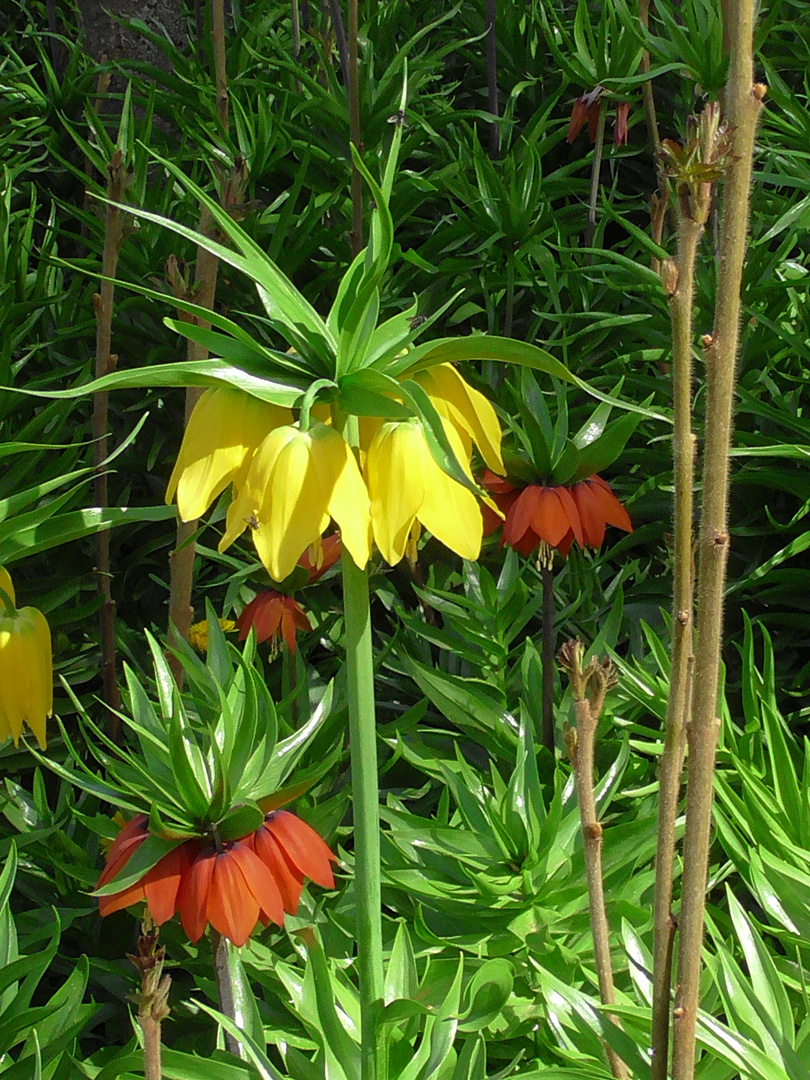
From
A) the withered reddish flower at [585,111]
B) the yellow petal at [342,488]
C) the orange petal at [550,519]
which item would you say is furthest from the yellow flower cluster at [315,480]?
the withered reddish flower at [585,111]

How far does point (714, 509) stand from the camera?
31 cm

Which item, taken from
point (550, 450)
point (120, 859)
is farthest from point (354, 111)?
point (120, 859)

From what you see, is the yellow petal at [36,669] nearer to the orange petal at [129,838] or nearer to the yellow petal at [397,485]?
the orange petal at [129,838]

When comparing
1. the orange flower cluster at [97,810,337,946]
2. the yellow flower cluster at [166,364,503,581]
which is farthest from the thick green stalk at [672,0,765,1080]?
the orange flower cluster at [97,810,337,946]

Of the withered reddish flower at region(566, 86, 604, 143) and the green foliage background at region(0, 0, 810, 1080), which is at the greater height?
the withered reddish flower at region(566, 86, 604, 143)

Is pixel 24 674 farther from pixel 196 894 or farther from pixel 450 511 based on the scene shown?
pixel 450 511

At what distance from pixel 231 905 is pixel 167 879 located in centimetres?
5

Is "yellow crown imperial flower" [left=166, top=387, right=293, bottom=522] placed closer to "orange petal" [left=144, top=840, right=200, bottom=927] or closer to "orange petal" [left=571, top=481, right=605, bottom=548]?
"orange petal" [left=144, top=840, right=200, bottom=927]

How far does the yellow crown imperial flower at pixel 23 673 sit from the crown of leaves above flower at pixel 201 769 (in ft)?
0.09

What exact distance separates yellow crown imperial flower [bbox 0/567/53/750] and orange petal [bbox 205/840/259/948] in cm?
15

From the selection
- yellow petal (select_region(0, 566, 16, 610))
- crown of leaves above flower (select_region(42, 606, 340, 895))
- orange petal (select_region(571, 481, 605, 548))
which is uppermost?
yellow petal (select_region(0, 566, 16, 610))

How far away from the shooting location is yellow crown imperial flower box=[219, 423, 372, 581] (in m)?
0.39

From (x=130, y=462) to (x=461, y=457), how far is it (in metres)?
1.16

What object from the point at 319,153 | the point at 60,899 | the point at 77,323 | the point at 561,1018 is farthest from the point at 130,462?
the point at 561,1018
